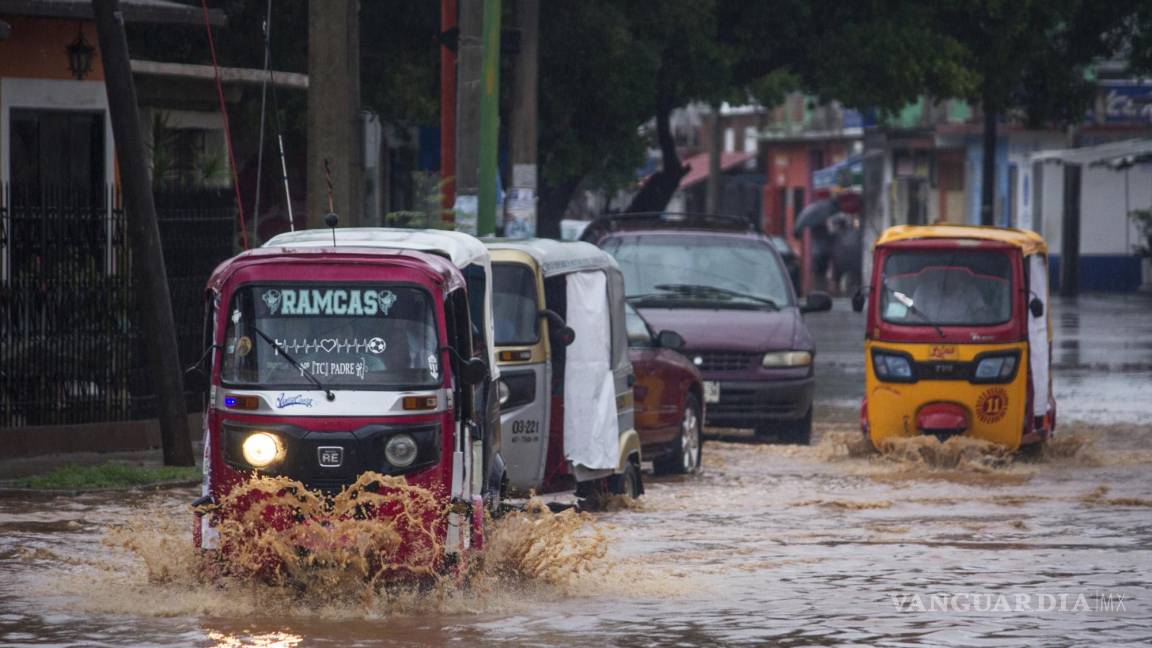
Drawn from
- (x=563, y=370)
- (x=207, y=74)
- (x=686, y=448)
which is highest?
(x=207, y=74)

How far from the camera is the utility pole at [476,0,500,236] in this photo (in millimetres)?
20953

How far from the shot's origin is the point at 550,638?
10.2 m

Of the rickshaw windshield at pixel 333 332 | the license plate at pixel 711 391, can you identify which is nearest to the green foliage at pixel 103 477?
the rickshaw windshield at pixel 333 332

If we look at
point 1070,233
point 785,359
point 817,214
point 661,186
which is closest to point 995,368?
point 785,359

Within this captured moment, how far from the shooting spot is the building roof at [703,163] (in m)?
76.5

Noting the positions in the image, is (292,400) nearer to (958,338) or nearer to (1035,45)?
(958,338)

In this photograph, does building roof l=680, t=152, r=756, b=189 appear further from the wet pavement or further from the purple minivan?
the wet pavement

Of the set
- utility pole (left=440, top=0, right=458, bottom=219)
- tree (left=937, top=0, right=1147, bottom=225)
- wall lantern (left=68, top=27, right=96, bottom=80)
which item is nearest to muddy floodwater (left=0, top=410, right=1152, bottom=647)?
utility pole (left=440, top=0, right=458, bottom=219)

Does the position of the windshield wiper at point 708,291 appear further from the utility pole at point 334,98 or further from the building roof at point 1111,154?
the building roof at point 1111,154

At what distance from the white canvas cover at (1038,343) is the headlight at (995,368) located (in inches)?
9.2

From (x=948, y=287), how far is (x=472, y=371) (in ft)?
29.7

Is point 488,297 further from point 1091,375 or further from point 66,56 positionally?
point 1091,375

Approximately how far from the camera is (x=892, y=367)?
19.3m

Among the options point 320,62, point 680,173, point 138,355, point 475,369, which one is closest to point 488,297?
point 475,369
